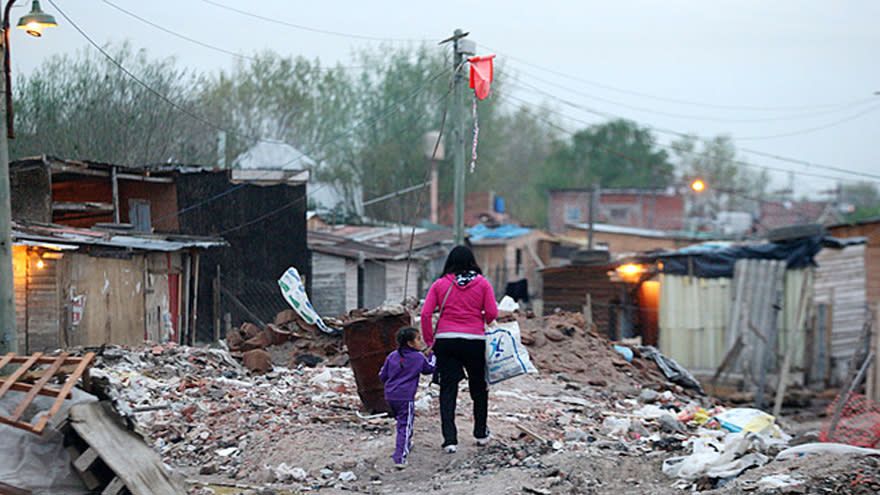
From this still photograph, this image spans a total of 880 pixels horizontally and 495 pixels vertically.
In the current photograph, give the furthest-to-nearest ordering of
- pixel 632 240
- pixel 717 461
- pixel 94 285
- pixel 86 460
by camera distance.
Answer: pixel 632 240
pixel 94 285
pixel 717 461
pixel 86 460

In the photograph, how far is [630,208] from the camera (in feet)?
171

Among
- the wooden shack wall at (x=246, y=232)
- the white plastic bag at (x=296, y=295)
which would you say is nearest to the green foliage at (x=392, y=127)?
the wooden shack wall at (x=246, y=232)

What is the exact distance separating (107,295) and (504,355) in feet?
40.4

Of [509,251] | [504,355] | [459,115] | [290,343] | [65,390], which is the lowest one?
[290,343]

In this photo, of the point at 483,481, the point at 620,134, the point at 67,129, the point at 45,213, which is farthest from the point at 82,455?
the point at 620,134

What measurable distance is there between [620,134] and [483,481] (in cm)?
5645

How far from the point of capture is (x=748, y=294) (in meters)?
19.8

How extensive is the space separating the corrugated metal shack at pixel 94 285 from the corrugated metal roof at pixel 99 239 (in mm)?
15

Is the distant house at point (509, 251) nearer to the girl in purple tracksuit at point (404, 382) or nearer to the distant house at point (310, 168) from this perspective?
the distant house at point (310, 168)

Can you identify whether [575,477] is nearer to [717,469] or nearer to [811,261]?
[717,469]

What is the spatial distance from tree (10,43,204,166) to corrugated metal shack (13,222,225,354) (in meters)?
9.52

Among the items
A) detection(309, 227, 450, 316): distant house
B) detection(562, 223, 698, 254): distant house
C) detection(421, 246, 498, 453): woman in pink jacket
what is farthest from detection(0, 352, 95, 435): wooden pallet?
detection(562, 223, 698, 254): distant house

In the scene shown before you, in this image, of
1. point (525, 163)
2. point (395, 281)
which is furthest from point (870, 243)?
point (525, 163)

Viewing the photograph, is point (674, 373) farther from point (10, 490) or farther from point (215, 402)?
point (10, 490)
